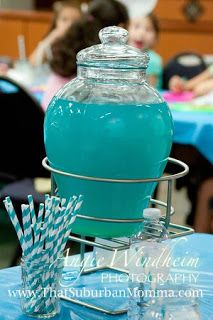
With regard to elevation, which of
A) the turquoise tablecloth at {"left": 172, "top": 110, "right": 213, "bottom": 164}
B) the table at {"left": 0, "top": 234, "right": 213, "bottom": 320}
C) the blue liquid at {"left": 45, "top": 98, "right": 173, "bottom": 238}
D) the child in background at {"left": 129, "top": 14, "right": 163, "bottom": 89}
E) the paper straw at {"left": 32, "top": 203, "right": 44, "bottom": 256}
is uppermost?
the blue liquid at {"left": 45, "top": 98, "right": 173, "bottom": 238}

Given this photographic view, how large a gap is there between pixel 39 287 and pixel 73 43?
72.7 inches

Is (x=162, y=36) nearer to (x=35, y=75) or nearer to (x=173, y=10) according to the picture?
(x=173, y=10)

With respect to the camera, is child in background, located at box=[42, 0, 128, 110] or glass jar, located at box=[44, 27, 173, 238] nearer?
glass jar, located at box=[44, 27, 173, 238]

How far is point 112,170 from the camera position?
37.4 inches

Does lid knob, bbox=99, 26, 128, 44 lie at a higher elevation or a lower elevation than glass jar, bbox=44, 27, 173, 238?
higher

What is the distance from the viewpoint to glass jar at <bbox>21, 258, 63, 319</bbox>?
0.92 m

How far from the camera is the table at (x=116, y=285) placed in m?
0.94

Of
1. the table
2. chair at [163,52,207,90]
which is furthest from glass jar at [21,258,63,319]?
chair at [163,52,207,90]

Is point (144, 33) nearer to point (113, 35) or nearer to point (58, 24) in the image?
point (58, 24)

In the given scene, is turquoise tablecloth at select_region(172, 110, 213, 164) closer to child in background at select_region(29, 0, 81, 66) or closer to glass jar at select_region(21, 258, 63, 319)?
child in background at select_region(29, 0, 81, 66)

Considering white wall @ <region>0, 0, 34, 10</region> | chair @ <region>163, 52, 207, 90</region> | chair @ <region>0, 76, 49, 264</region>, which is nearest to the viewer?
chair @ <region>0, 76, 49, 264</region>

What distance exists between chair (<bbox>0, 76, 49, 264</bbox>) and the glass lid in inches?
57.9

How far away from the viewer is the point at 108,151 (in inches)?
36.9

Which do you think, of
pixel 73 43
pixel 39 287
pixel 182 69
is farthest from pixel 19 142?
pixel 182 69
